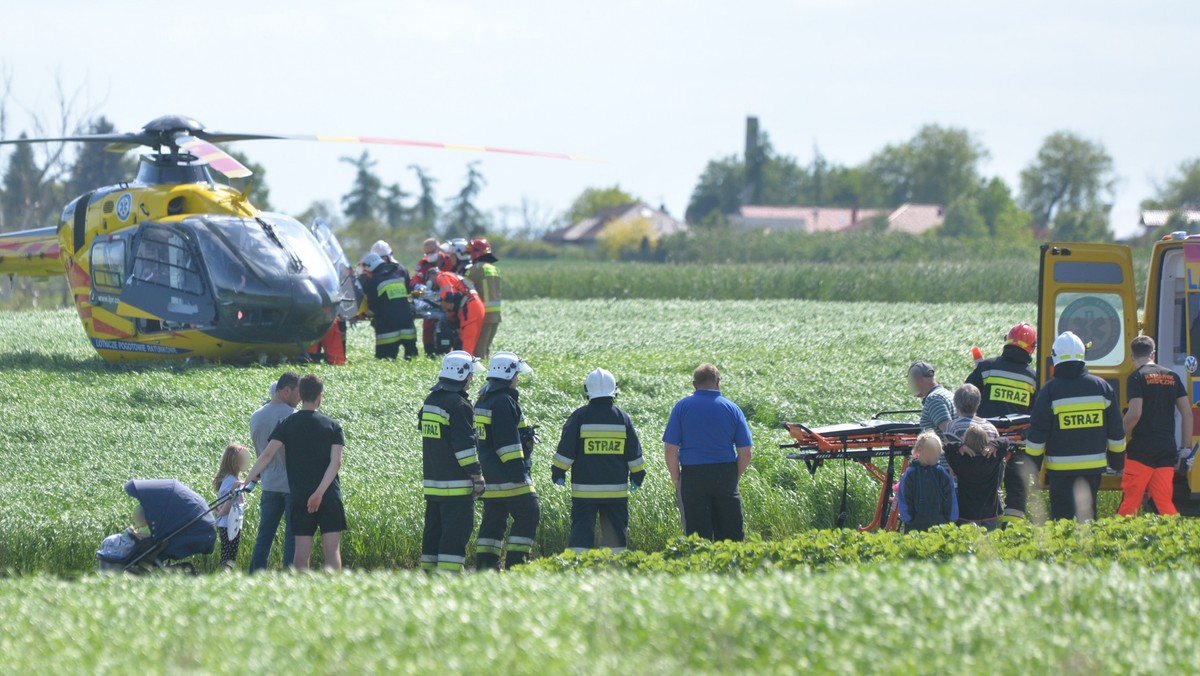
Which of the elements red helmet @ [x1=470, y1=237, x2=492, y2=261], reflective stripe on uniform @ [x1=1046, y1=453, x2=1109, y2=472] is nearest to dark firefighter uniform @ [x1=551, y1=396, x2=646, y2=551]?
reflective stripe on uniform @ [x1=1046, y1=453, x2=1109, y2=472]

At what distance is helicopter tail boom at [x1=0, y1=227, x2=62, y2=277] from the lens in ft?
70.0

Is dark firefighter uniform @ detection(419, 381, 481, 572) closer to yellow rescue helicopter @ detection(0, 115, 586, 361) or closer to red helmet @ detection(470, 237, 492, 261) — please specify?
yellow rescue helicopter @ detection(0, 115, 586, 361)

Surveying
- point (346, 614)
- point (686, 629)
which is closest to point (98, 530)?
point (346, 614)

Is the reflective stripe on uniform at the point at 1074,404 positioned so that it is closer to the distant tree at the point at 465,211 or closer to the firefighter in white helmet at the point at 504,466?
the firefighter in white helmet at the point at 504,466

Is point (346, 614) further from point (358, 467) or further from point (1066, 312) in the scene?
point (1066, 312)

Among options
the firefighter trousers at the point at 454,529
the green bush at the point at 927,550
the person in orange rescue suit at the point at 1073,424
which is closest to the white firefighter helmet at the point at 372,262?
the firefighter trousers at the point at 454,529

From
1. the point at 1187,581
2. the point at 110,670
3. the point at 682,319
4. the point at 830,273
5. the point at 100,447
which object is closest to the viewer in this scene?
the point at 110,670

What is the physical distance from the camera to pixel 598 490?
34.2 feet

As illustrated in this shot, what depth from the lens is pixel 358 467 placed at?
13.1 metres

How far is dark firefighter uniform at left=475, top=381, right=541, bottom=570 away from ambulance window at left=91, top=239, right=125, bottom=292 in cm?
1054

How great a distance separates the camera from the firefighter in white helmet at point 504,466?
10.3m

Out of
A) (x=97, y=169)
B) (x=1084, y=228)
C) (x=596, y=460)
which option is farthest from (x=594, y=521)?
(x=1084, y=228)

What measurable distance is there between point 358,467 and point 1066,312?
21.9 ft

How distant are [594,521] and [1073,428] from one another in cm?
371
